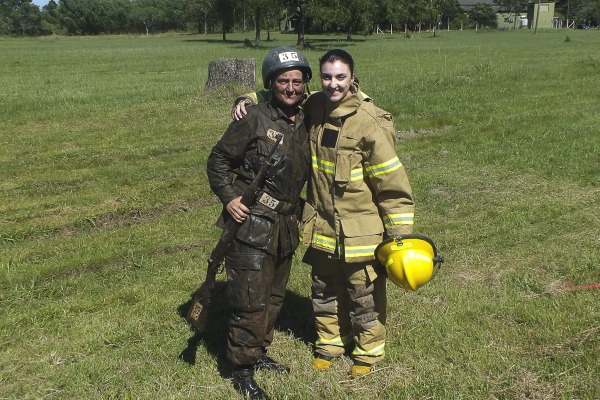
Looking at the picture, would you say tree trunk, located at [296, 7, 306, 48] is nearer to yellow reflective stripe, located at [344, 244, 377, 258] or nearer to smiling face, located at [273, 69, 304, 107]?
smiling face, located at [273, 69, 304, 107]

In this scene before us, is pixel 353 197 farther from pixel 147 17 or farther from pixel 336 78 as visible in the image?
pixel 147 17

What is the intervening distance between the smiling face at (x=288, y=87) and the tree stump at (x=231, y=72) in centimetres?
1210

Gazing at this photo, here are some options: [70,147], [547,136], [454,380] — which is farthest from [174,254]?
[547,136]

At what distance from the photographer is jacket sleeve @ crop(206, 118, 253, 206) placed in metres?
3.60

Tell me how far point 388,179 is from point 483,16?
93950 mm

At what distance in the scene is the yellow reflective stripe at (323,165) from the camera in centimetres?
364

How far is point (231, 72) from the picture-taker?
15375 millimetres

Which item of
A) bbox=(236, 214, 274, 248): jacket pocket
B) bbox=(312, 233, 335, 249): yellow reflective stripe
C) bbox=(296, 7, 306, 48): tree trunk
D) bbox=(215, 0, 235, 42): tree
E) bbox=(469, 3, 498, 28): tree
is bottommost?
bbox=(312, 233, 335, 249): yellow reflective stripe

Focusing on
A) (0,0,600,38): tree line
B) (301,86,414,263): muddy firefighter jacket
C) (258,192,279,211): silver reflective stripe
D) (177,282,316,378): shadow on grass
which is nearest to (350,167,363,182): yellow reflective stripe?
(301,86,414,263): muddy firefighter jacket

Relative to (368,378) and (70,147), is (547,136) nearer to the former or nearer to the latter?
(368,378)

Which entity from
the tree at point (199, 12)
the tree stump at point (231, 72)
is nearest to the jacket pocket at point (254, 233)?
the tree stump at point (231, 72)

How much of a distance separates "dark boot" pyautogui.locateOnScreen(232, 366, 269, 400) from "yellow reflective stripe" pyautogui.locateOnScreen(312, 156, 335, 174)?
4.67ft

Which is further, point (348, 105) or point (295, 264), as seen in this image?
point (295, 264)

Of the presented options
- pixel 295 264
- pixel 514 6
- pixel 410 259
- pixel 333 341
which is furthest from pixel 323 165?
pixel 514 6
